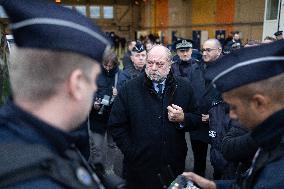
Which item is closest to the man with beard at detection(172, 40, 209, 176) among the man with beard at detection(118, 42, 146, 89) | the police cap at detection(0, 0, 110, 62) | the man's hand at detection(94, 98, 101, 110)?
the man with beard at detection(118, 42, 146, 89)

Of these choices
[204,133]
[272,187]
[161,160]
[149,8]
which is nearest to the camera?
[272,187]

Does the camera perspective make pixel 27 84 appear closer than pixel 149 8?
Yes

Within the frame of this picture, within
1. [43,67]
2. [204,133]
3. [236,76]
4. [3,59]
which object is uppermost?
[43,67]

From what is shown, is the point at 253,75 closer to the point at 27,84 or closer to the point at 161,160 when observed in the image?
the point at 27,84

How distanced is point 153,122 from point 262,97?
1643mm

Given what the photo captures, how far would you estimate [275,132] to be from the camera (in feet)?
4.27

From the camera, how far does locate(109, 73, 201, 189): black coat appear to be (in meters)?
2.89

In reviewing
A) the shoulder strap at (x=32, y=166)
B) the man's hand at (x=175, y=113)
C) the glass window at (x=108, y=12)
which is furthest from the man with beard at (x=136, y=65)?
the glass window at (x=108, y=12)

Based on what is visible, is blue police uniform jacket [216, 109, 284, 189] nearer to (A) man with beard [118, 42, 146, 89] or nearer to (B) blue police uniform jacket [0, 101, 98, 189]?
(B) blue police uniform jacket [0, 101, 98, 189]

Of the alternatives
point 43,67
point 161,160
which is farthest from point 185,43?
point 43,67

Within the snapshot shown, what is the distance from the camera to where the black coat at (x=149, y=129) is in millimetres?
2887

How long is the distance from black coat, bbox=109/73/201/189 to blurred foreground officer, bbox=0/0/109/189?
6.02ft

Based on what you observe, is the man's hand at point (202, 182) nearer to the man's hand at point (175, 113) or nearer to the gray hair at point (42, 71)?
the man's hand at point (175, 113)

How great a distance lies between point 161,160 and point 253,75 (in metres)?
1.78
